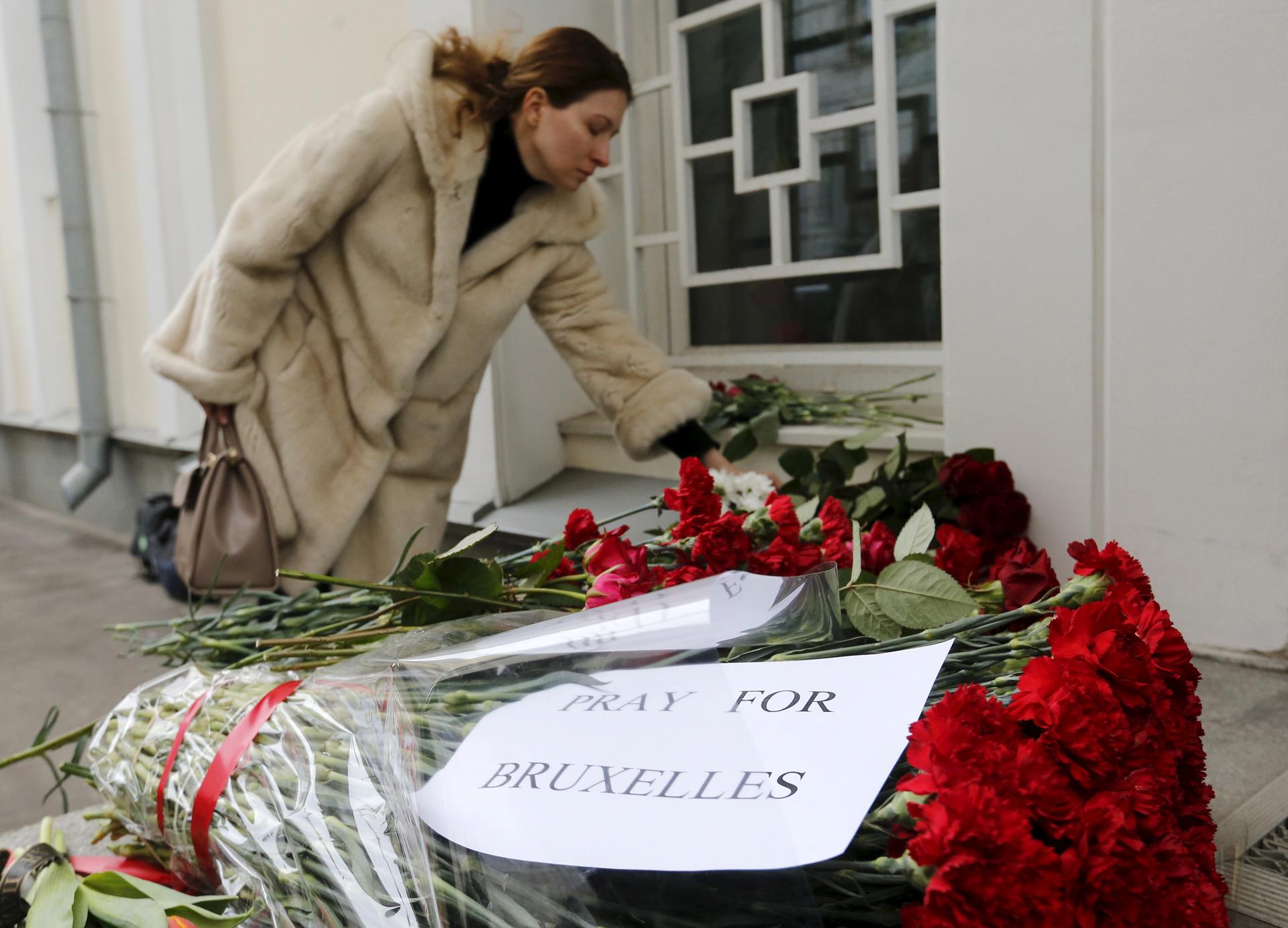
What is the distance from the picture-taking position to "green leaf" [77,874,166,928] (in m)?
0.51

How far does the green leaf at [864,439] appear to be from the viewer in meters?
1.54

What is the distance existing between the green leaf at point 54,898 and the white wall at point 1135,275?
1.14 metres

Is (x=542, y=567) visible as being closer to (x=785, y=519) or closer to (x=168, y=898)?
(x=785, y=519)

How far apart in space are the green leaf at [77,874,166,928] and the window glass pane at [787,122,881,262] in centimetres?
169

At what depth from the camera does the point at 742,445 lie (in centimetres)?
173

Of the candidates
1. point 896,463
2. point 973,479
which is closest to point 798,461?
point 896,463

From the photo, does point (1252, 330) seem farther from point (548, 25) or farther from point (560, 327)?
point (548, 25)

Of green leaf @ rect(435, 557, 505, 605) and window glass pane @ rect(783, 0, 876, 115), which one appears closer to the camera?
green leaf @ rect(435, 557, 505, 605)

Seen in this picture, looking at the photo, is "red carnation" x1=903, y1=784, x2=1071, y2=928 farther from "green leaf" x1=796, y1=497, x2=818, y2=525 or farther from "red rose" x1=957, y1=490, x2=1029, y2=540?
"red rose" x1=957, y1=490, x2=1029, y2=540

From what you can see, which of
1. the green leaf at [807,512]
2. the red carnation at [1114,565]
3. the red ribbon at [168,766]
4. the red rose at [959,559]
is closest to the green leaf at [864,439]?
the green leaf at [807,512]

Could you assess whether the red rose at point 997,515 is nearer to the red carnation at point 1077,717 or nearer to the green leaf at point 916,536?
the green leaf at point 916,536

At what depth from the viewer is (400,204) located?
5.81 ft

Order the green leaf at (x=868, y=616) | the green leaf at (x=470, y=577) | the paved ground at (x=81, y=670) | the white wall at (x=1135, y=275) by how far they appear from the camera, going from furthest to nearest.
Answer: the white wall at (x=1135, y=275), the paved ground at (x=81, y=670), the green leaf at (x=470, y=577), the green leaf at (x=868, y=616)

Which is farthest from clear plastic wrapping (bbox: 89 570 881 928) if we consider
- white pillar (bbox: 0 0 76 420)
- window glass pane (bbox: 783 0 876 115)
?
white pillar (bbox: 0 0 76 420)
